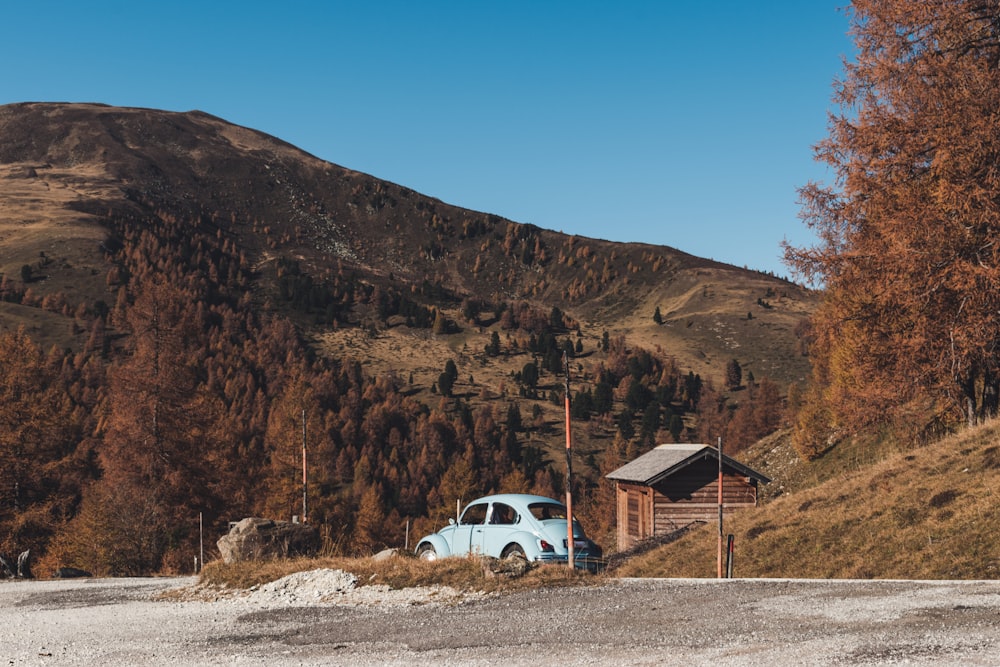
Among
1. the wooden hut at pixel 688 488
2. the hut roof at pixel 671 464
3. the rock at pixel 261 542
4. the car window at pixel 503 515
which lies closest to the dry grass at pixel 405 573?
the rock at pixel 261 542

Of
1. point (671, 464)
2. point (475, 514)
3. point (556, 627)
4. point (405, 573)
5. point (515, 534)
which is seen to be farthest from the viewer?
point (671, 464)

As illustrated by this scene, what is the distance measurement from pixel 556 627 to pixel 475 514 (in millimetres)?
8400

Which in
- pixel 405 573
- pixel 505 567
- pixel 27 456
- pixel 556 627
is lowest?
pixel 27 456

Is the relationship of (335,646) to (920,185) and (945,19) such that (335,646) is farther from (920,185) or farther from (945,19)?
(945,19)

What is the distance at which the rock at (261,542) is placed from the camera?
20.8m

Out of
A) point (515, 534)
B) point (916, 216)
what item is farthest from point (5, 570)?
point (916, 216)

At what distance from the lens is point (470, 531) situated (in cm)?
1931

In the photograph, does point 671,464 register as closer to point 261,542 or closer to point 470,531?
point 470,531

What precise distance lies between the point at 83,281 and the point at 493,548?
199 m

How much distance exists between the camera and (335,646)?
1116 centimetres

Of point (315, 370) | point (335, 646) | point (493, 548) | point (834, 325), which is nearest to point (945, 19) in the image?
point (834, 325)

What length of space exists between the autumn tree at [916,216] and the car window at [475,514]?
1042 cm

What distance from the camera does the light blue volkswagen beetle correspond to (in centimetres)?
1797

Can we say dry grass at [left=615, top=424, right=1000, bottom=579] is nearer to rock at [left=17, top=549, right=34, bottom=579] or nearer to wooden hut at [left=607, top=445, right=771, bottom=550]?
wooden hut at [left=607, top=445, right=771, bottom=550]
